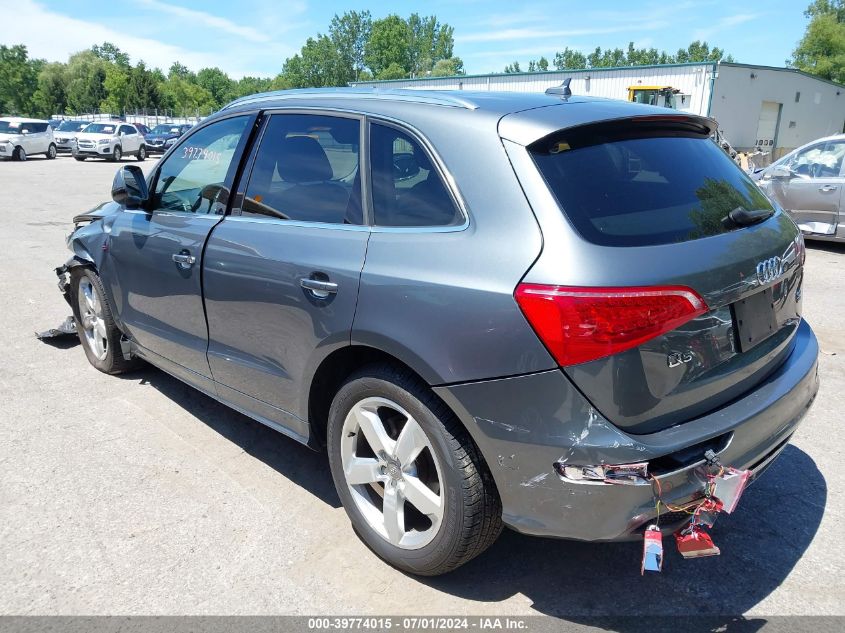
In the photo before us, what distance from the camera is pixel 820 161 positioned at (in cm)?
931

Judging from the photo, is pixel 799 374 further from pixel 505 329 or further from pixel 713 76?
pixel 713 76

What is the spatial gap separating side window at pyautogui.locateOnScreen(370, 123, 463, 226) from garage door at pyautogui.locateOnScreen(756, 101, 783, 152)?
39093 mm

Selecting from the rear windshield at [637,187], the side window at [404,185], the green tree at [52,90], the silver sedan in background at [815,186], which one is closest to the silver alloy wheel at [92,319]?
the side window at [404,185]

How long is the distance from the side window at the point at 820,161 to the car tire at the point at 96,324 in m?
9.06

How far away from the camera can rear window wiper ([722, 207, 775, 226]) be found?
2514mm

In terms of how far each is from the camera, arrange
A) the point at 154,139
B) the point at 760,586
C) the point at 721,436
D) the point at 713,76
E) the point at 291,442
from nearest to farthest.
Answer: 1. the point at 721,436
2. the point at 760,586
3. the point at 291,442
4. the point at 713,76
5. the point at 154,139

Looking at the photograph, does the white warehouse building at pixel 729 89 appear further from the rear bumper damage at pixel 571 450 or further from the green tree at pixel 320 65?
the green tree at pixel 320 65

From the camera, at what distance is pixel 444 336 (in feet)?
7.41

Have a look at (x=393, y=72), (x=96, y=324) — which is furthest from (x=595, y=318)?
(x=393, y=72)

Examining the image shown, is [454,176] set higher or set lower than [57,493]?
higher

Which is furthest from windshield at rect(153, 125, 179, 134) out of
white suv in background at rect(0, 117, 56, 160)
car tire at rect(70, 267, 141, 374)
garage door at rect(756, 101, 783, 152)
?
car tire at rect(70, 267, 141, 374)

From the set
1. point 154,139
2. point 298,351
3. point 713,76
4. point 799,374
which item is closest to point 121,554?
point 298,351

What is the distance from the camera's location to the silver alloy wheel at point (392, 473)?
8.21 ft

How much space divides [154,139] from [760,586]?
126 ft
